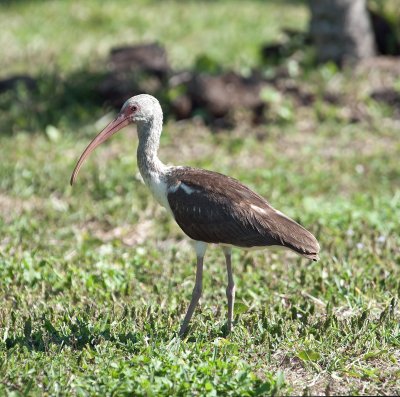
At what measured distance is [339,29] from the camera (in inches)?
448

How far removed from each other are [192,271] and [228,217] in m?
1.34

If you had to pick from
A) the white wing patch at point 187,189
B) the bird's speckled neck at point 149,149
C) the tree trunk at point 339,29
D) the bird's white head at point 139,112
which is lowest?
the white wing patch at point 187,189

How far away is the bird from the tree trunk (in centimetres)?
631

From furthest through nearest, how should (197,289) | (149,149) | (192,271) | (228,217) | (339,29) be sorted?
(339,29)
(192,271)
(149,149)
(197,289)
(228,217)

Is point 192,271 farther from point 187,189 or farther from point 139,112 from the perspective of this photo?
point 139,112

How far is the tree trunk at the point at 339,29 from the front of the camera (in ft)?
37.1

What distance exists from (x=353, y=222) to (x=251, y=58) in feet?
19.7

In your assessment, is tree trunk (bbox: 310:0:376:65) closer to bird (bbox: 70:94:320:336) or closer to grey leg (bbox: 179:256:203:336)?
bird (bbox: 70:94:320:336)

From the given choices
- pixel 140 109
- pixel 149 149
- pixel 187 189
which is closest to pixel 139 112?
pixel 140 109

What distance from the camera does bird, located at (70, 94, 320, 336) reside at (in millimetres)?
5234

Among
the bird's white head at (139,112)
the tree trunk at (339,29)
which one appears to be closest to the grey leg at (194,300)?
the bird's white head at (139,112)

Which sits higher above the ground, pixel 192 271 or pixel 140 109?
pixel 140 109

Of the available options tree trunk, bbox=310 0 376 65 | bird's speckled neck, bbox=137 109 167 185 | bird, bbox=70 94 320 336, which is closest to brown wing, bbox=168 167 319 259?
bird, bbox=70 94 320 336

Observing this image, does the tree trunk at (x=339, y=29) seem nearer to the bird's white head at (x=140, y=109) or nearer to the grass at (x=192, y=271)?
the grass at (x=192, y=271)
